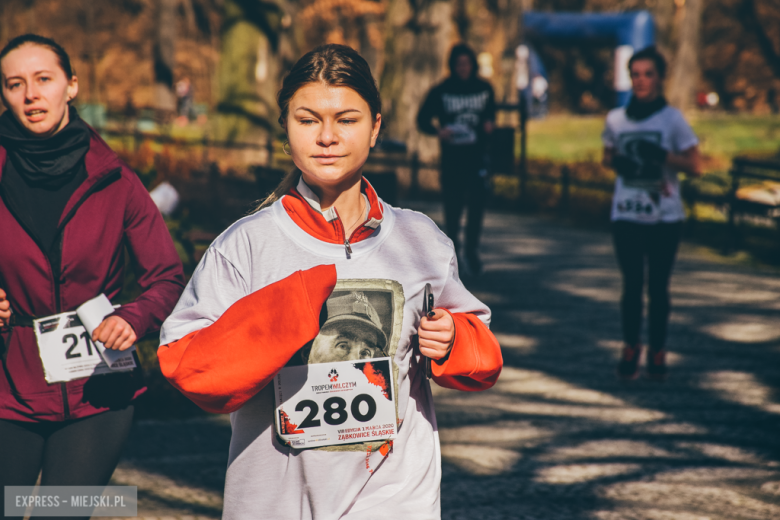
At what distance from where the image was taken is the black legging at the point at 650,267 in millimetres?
6383

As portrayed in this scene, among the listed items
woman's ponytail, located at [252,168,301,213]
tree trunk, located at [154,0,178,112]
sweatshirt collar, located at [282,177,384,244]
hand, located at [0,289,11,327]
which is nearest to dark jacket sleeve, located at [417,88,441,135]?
hand, located at [0,289,11,327]

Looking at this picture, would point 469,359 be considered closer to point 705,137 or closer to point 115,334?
point 115,334

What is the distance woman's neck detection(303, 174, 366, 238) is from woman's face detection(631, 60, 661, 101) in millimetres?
4358

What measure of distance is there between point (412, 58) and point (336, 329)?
19170mm

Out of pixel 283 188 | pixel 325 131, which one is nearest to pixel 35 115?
pixel 283 188

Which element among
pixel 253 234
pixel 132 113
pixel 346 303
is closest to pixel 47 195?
pixel 253 234

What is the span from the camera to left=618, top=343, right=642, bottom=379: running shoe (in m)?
6.77

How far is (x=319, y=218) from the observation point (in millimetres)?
2389

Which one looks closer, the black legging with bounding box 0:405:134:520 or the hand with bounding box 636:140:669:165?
the black legging with bounding box 0:405:134:520

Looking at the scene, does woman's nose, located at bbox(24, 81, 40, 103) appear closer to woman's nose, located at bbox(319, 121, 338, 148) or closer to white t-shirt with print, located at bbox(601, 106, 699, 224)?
woman's nose, located at bbox(319, 121, 338, 148)

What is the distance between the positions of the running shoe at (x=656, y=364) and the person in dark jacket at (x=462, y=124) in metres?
3.43

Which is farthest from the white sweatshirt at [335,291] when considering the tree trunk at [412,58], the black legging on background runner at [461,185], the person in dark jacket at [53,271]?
the tree trunk at [412,58]

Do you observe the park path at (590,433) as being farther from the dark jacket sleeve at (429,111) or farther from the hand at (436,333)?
the hand at (436,333)

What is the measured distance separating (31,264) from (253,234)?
1.07 meters
